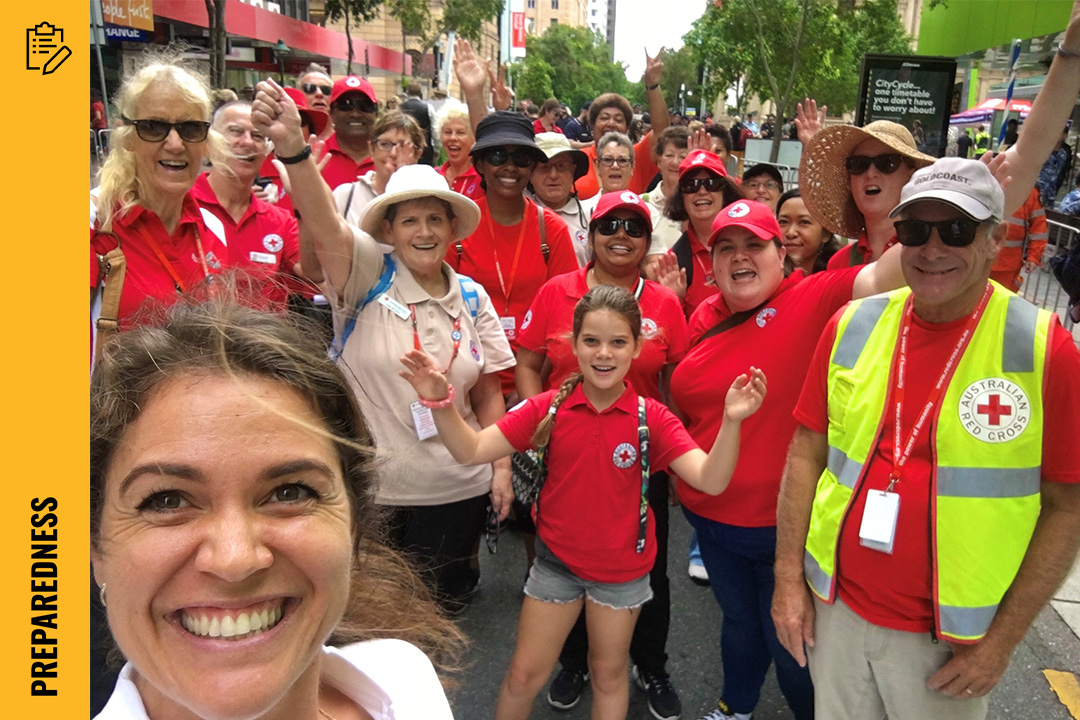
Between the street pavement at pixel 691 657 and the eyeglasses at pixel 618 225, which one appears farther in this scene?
the eyeglasses at pixel 618 225

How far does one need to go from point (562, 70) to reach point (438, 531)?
8354cm

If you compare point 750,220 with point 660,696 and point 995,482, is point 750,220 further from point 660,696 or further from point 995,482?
point 660,696

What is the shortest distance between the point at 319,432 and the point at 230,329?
0.25m

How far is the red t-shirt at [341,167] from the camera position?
17.9 feet

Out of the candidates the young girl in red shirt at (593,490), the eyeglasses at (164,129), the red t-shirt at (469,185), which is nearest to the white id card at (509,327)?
the red t-shirt at (469,185)

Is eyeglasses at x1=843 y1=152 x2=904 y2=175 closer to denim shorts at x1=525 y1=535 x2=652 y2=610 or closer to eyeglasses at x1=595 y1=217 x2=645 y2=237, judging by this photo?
eyeglasses at x1=595 y1=217 x2=645 y2=237

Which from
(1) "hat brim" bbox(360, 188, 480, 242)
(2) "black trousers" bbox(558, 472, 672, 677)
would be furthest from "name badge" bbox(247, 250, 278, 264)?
(2) "black trousers" bbox(558, 472, 672, 677)

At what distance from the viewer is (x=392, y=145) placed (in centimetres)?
457

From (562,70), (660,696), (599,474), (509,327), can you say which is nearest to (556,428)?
(599,474)

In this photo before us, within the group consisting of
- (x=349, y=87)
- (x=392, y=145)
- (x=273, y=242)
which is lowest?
(x=273, y=242)

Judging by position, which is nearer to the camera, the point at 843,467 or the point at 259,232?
the point at 843,467

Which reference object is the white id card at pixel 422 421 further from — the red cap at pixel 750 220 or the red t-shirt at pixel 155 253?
the red cap at pixel 750 220

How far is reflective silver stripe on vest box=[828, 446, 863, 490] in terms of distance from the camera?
2197mm
